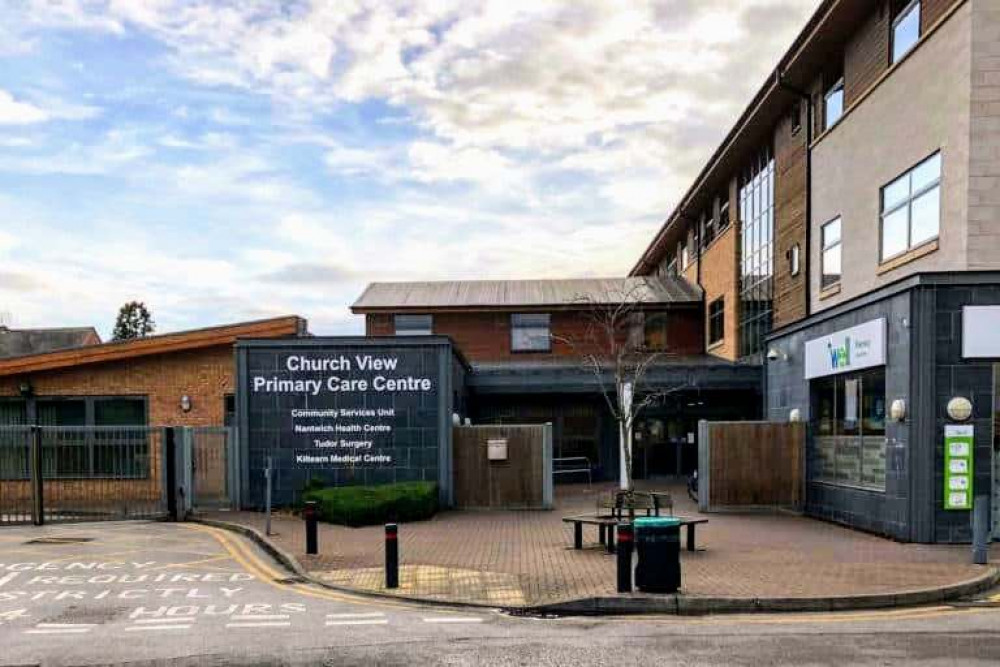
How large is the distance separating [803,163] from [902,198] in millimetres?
6339

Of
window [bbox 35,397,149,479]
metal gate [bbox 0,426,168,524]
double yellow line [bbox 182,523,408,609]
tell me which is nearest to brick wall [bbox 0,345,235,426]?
window [bbox 35,397,149,479]

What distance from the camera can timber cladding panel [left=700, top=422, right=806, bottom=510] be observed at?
18391 mm

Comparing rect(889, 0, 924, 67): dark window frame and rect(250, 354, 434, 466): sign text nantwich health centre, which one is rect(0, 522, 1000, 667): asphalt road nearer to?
rect(250, 354, 434, 466): sign text nantwich health centre

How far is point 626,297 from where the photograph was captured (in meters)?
32.9

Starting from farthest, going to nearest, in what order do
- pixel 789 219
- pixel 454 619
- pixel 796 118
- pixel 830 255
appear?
pixel 789 219 < pixel 796 118 < pixel 830 255 < pixel 454 619

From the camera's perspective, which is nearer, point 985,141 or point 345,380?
point 985,141

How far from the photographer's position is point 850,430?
53.4 feet

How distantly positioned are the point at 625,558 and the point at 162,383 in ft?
55.0

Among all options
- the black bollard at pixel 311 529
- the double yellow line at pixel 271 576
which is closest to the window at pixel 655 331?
the double yellow line at pixel 271 576

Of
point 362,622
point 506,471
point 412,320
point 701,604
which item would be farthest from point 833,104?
point 362,622

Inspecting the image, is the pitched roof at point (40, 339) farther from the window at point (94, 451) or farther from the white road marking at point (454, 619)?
the white road marking at point (454, 619)

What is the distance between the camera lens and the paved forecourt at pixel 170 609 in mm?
7895

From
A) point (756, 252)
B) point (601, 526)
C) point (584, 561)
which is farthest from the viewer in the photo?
point (756, 252)

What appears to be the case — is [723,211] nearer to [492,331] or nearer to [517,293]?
[517,293]
